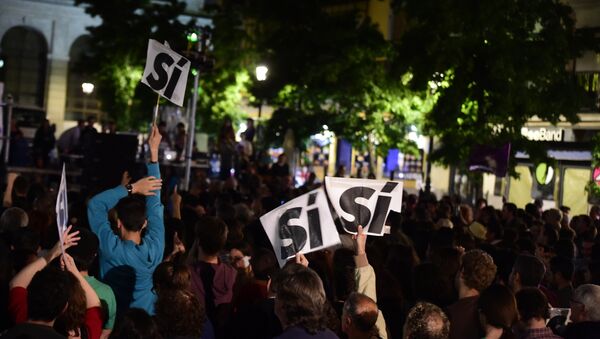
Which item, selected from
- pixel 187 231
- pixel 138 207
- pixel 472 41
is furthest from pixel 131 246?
pixel 472 41

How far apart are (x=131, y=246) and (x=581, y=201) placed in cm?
2801

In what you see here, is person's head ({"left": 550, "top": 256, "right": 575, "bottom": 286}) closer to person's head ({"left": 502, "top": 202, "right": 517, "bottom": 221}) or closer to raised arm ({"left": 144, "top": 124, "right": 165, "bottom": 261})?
raised arm ({"left": 144, "top": 124, "right": 165, "bottom": 261})

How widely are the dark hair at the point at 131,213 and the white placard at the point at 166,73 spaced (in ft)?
9.94

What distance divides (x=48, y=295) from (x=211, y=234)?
288cm

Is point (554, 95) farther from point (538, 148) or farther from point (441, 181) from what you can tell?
point (441, 181)

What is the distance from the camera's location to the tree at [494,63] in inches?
938

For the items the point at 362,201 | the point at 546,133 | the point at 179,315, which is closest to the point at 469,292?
the point at 362,201

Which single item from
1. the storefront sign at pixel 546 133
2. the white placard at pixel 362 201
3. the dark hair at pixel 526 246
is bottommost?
the dark hair at pixel 526 246

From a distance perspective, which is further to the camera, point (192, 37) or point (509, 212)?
point (192, 37)

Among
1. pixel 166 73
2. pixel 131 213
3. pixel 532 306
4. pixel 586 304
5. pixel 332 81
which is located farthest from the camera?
pixel 332 81

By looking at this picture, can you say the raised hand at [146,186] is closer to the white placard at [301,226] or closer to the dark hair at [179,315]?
the white placard at [301,226]

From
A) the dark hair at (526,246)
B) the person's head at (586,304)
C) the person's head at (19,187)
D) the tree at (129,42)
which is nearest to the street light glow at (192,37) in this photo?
the person's head at (19,187)

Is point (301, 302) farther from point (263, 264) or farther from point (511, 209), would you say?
point (511, 209)

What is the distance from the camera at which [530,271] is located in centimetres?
877
